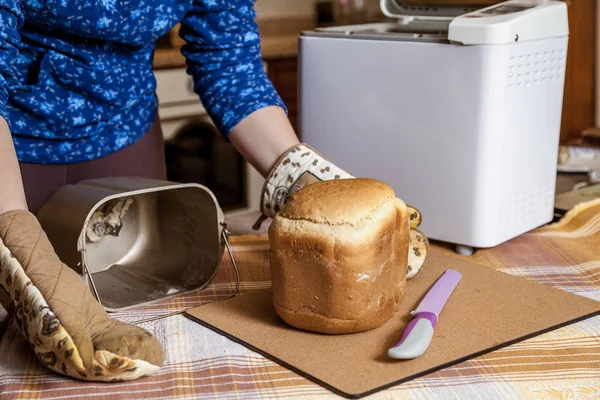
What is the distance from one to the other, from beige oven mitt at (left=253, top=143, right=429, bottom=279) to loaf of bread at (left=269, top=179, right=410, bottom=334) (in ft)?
0.48

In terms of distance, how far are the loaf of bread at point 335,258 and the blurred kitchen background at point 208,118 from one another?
5.21 ft

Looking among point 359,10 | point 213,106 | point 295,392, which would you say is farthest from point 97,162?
point 359,10

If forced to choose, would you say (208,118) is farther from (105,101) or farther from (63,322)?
(63,322)

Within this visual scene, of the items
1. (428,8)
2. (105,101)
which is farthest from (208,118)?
(105,101)

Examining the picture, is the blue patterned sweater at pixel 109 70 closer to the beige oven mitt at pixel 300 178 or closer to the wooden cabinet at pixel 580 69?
the beige oven mitt at pixel 300 178

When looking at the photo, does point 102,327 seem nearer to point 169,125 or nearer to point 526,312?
point 526,312

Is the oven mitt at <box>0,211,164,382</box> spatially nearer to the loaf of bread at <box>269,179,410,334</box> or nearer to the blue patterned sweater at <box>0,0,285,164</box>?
the loaf of bread at <box>269,179,410,334</box>

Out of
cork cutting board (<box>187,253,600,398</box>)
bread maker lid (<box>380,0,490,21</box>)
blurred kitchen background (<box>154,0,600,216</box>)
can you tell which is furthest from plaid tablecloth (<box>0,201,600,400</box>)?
blurred kitchen background (<box>154,0,600,216</box>)

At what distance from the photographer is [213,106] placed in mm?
1064

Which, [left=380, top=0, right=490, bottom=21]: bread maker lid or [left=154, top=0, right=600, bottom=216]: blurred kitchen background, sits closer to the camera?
[left=380, top=0, right=490, bottom=21]: bread maker lid

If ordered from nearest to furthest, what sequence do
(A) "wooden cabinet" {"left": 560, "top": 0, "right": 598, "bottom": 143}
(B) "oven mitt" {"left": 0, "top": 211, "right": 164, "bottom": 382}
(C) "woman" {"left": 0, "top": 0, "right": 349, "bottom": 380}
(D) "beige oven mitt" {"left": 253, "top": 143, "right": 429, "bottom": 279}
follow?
(B) "oven mitt" {"left": 0, "top": 211, "right": 164, "bottom": 382} < (C) "woman" {"left": 0, "top": 0, "right": 349, "bottom": 380} < (D) "beige oven mitt" {"left": 253, "top": 143, "right": 429, "bottom": 279} < (A) "wooden cabinet" {"left": 560, "top": 0, "right": 598, "bottom": 143}

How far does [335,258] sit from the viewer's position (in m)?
0.71

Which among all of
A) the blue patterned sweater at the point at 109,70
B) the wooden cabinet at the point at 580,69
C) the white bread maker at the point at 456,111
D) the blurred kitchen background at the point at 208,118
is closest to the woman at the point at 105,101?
the blue patterned sweater at the point at 109,70

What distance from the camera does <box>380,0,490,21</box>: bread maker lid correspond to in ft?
3.89
